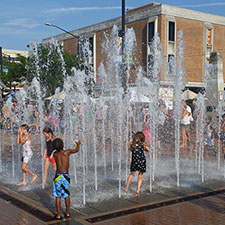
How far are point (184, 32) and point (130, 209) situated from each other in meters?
29.4

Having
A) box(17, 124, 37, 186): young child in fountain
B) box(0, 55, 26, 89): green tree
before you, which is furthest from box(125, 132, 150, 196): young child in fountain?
box(0, 55, 26, 89): green tree

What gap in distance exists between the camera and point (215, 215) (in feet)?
17.3

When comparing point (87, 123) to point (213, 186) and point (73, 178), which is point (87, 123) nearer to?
point (73, 178)

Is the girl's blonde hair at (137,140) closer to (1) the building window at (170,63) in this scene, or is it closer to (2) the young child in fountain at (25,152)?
(2) the young child in fountain at (25,152)

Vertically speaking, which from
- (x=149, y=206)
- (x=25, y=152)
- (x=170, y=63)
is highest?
(x=170, y=63)

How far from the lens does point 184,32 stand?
107 ft

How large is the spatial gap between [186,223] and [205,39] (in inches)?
1240

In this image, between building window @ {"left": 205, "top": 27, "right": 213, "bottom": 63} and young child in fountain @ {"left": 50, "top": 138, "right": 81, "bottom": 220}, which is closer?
young child in fountain @ {"left": 50, "top": 138, "right": 81, "bottom": 220}

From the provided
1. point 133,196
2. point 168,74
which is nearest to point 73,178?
point 133,196

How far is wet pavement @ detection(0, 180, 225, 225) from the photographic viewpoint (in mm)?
4969

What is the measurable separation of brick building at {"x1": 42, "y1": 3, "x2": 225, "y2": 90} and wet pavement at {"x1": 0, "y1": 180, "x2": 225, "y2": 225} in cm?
2526

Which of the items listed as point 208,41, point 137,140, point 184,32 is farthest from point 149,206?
point 208,41

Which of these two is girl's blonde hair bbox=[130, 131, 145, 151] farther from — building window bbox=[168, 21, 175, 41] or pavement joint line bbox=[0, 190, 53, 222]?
building window bbox=[168, 21, 175, 41]

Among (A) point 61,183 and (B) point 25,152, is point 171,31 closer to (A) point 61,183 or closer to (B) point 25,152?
(B) point 25,152
